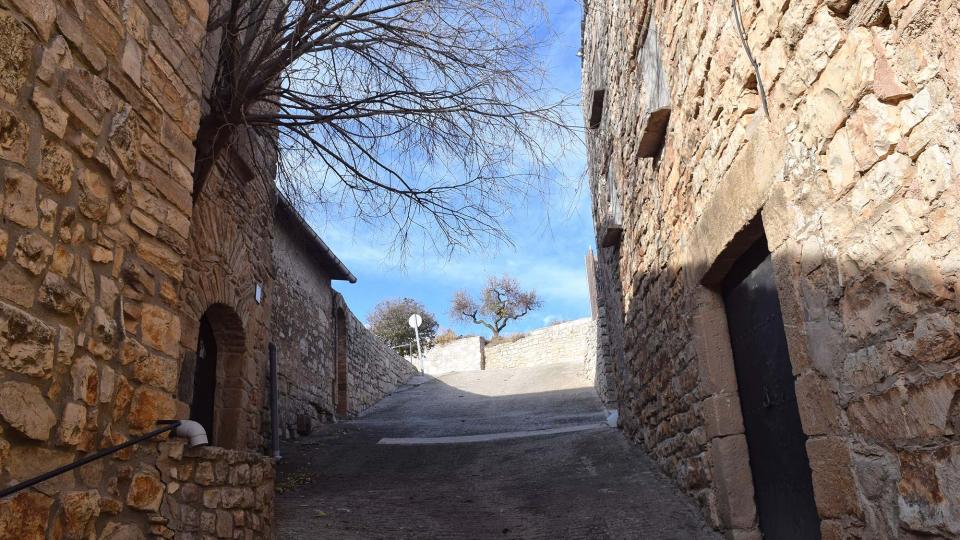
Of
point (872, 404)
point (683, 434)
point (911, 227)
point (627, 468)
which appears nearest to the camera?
point (911, 227)

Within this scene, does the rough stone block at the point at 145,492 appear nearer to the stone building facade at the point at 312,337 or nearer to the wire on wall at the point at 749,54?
the wire on wall at the point at 749,54

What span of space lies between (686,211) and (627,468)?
2697mm

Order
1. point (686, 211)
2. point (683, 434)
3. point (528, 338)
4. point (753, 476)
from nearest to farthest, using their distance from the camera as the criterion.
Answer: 1. point (753, 476)
2. point (686, 211)
3. point (683, 434)
4. point (528, 338)

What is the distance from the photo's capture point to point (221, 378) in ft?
19.6

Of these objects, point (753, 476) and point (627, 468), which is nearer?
point (753, 476)

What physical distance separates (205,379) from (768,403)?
15.1ft

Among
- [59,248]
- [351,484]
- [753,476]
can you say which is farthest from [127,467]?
[351,484]

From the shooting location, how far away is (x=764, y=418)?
327 cm

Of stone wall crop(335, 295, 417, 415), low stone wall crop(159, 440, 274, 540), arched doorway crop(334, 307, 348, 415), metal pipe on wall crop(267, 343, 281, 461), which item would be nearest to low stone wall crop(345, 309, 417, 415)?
stone wall crop(335, 295, 417, 415)

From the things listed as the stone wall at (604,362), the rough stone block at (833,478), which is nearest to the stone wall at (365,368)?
the stone wall at (604,362)

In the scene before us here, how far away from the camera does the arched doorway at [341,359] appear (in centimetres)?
1139

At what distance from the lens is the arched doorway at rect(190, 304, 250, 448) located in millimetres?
5738

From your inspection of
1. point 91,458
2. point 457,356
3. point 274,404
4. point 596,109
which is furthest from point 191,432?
point 457,356

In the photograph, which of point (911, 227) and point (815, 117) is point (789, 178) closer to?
point (815, 117)
